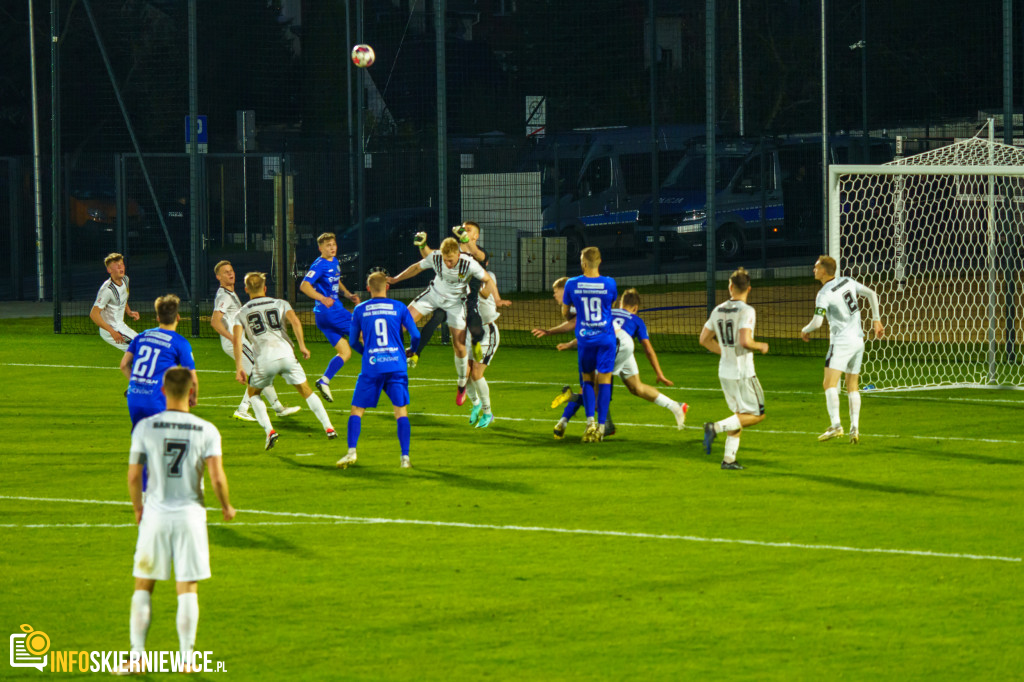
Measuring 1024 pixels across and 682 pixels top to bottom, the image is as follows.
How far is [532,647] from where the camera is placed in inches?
315

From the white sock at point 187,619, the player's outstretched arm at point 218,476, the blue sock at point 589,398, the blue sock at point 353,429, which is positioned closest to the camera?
the white sock at point 187,619

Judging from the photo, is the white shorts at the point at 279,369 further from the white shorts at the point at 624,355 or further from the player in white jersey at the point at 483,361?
the white shorts at the point at 624,355

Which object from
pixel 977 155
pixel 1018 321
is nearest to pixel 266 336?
pixel 977 155

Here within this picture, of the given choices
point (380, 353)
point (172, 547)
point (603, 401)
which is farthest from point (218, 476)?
point (603, 401)

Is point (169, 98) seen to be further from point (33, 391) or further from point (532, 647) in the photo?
point (532, 647)

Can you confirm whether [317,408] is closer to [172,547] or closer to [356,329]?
[356,329]

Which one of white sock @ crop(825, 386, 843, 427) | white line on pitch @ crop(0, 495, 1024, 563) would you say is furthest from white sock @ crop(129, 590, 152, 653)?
white sock @ crop(825, 386, 843, 427)

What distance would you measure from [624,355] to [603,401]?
2.06 feet

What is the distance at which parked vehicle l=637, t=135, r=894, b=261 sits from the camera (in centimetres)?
3581

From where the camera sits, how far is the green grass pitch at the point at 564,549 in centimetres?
794

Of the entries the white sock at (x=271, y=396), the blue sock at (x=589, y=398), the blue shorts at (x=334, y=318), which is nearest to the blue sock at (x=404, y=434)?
the blue sock at (x=589, y=398)

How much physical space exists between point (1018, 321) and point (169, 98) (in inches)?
949

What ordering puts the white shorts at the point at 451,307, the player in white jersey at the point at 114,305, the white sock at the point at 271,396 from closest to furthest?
the white sock at the point at 271,396, the white shorts at the point at 451,307, the player in white jersey at the point at 114,305

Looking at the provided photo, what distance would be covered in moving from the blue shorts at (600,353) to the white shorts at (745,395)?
4.95ft
